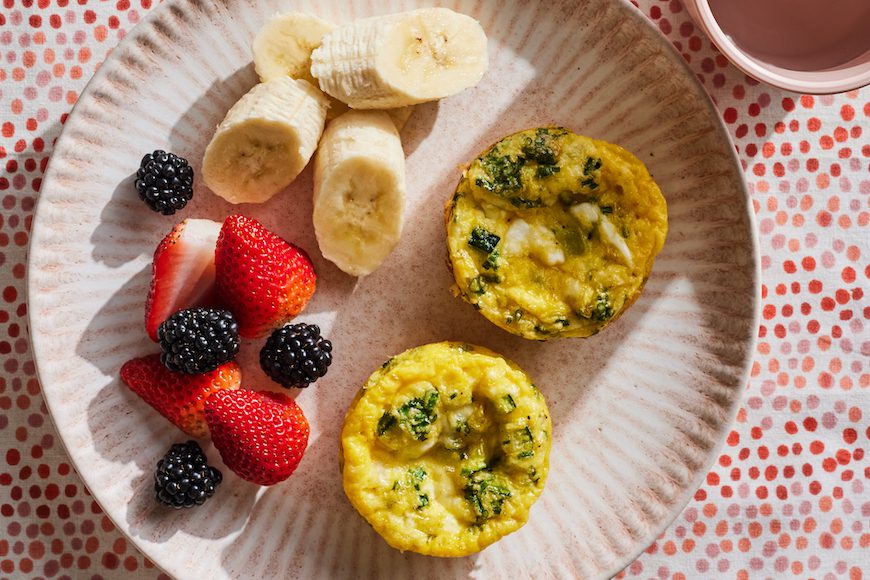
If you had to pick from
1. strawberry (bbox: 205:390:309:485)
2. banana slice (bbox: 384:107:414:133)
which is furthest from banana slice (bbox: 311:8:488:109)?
strawberry (bbox: 205:390:309:485)

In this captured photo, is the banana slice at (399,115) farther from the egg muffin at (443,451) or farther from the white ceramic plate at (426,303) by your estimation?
the egg muffin at (443,451)

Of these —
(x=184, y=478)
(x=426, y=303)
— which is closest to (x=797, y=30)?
(x=426, y=303)

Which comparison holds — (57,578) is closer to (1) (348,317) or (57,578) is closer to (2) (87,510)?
(2) (87,510)

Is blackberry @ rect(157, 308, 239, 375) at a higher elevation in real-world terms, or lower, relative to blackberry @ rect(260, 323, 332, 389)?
higher

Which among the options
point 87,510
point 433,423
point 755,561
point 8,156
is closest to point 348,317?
point 433,423

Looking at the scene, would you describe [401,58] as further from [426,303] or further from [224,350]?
[224,350]

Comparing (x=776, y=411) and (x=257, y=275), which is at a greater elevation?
(x=257, y=275)

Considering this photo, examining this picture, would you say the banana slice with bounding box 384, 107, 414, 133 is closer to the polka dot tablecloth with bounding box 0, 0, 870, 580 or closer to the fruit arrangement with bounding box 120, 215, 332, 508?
the fruit arrangement with bounding box 120, 215, 332, 508
